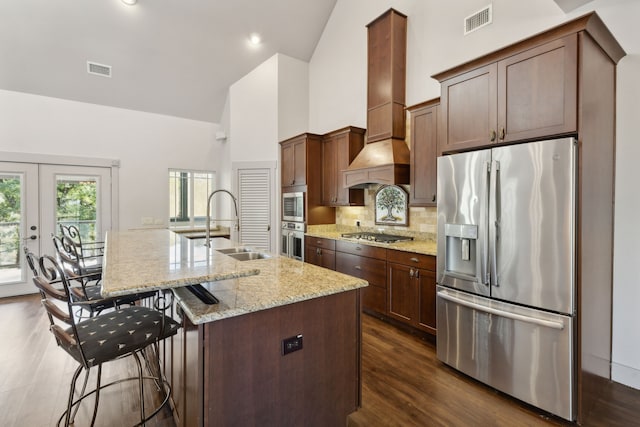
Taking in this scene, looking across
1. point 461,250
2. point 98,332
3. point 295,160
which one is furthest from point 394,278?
point 98,332

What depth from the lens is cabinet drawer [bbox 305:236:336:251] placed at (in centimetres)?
425

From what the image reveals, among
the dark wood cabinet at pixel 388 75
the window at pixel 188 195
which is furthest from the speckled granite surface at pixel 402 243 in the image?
the window at pixel 188 195

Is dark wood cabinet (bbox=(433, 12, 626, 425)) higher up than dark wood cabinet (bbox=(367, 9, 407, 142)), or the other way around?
dark wood cabinet (bbox=(367, 9, 407, 142))

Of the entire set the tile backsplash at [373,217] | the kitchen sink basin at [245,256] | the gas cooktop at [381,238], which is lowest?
the kitchen sink basin at [245,256]

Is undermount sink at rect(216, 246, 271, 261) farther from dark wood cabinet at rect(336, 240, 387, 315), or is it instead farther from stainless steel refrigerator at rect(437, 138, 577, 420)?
stainless steel refrigerator at rect(437, 138, 577, 420)

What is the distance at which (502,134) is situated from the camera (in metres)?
2.27

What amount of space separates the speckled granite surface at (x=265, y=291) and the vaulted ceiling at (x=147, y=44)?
4.09 metres

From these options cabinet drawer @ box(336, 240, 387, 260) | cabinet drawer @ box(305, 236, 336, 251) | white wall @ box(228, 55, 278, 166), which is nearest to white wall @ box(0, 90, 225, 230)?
white wall @ box(228, 55, 278, 166)

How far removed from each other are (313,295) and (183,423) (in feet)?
3.11

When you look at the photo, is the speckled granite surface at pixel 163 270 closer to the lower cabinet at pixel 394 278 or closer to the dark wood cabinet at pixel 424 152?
the lower cabinet at pixel 394 278

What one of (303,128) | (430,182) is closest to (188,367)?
Answer: (430,182)

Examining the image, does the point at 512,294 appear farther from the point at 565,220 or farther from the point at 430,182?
the point at 430,182

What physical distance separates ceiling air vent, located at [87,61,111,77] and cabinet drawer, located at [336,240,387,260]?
4.33 meters

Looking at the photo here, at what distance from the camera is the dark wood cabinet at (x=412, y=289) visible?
303 centimetres
